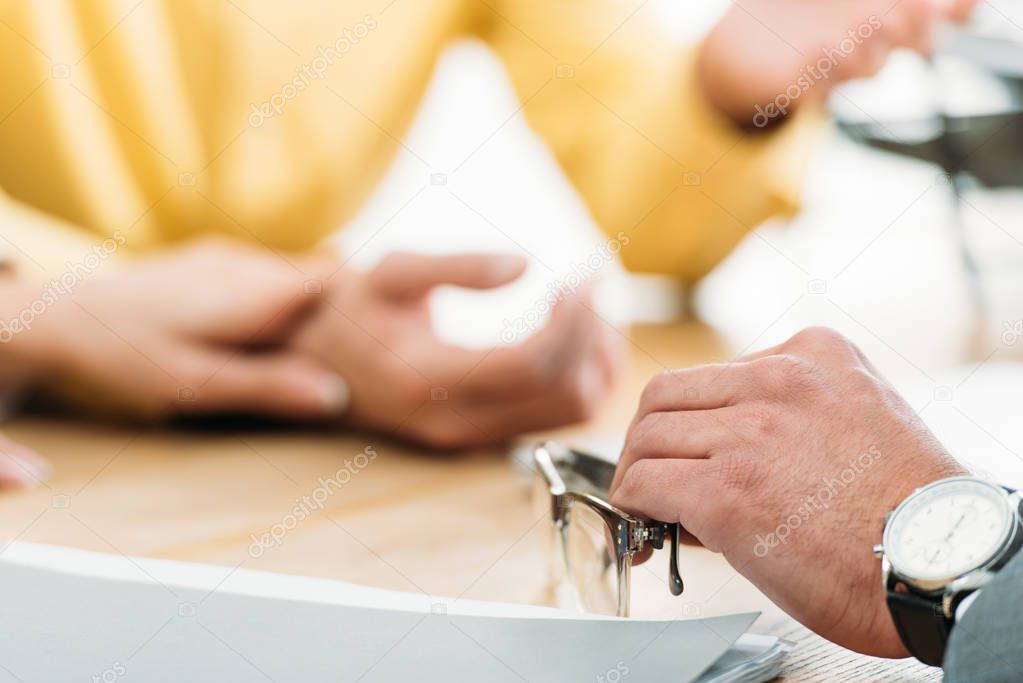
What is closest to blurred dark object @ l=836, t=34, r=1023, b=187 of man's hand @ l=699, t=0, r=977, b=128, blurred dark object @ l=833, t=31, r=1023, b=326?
blurred dark object @ l=833, t=31, r=1023, b=326

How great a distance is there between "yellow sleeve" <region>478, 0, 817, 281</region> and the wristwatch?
63 centimetres

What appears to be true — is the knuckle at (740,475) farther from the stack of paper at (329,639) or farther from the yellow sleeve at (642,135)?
the yellow sleeve at (642,135)

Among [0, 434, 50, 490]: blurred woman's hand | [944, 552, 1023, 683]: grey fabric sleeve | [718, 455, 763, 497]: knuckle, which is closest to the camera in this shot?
[944, 552, 1023, 683]: grey fabric sleeve

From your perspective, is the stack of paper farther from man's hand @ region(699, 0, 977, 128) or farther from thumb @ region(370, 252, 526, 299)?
man's hand @ region(699, 0, 977, 128)

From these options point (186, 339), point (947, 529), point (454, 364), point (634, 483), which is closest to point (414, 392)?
point (454, 364)

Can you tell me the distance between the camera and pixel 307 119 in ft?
3.44

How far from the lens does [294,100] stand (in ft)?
3.40

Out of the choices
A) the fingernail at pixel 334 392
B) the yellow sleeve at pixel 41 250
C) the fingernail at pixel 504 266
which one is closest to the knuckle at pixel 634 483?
the fingernail at pixel 504 266

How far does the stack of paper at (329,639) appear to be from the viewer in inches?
13.9

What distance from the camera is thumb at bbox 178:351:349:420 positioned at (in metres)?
0.74

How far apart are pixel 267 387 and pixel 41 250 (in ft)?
0.73

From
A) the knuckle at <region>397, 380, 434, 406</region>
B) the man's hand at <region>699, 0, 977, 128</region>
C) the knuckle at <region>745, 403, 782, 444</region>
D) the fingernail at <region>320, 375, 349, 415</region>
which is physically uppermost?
the man's hand at <region>699, 0, 977, 128</region>

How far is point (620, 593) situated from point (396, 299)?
1.16 feet

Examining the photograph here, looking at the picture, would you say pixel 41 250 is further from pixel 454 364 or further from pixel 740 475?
pixel 740 475
